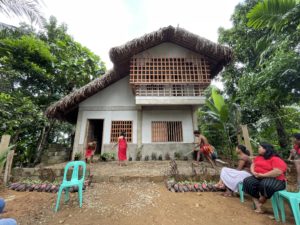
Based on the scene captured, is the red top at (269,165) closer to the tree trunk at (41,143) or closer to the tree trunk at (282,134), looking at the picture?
the tree trunk at (282,134)

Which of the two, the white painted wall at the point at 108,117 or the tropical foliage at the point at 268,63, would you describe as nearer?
the tropical foliage at the point at 268,63

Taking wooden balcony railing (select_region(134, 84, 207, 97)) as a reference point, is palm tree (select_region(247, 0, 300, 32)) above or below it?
above

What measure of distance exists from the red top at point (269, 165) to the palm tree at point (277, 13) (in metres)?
3.49

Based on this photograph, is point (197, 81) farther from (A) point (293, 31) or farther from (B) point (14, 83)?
(B) point (14, 83)

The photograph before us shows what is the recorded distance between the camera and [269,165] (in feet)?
7.79

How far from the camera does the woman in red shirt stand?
222 cm

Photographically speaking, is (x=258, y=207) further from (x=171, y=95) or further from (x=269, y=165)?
(x=171, y=95)

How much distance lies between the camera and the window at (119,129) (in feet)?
23.9

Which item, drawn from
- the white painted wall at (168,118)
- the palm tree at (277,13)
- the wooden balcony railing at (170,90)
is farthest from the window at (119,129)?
the palm tree at (277,13)

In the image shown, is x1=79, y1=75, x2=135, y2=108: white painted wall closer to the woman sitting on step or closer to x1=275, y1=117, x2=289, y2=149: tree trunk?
the woman sitting on step

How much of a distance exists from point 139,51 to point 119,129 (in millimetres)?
4081

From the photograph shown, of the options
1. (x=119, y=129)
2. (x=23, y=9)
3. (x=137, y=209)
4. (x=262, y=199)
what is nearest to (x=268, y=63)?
(x=262, y=199)

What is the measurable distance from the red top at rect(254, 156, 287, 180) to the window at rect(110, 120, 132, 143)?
5.59 m

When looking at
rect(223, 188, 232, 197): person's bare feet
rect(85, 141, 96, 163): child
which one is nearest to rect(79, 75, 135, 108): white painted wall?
rect(85, 141, 96, 163): child
